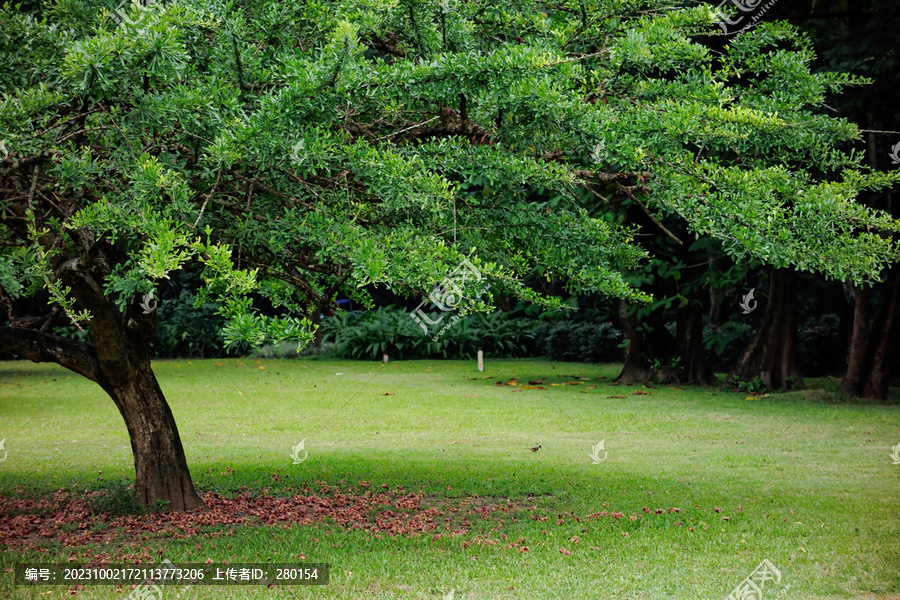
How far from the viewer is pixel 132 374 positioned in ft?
24.0

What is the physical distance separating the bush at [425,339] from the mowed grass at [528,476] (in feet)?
19.6

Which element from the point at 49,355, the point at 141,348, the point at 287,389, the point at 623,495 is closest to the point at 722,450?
the point at 623,495

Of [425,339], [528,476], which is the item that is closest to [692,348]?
[425,339]

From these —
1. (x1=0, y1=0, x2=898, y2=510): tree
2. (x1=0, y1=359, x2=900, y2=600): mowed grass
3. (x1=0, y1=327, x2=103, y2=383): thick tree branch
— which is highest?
(x1=0, y1=0, x2=898, y2=510): tree

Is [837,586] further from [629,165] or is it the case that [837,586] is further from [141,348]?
[141,348]

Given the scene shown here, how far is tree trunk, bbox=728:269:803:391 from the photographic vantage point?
16141mm

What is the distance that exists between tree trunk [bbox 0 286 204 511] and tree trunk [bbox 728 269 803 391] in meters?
12.2

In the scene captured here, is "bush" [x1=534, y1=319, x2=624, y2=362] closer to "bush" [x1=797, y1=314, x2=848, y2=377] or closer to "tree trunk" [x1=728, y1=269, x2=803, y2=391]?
"bush" [x1=797, y1=314, x2=848, y2=377]

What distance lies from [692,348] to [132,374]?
13.0 metres

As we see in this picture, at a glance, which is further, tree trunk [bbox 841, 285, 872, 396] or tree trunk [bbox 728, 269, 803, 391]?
tree trunk [bbox 728, 269, 803, 391]

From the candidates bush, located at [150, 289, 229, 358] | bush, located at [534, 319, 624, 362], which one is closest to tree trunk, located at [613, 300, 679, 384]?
bush, located at [534, 319, 624, 362]

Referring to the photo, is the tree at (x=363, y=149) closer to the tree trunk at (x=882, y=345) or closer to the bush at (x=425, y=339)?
the tree trunk at (x=882, y=345)

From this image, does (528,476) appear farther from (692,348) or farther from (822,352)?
(822,352)

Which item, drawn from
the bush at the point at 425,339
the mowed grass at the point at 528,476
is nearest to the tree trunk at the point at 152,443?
the mowed grass at the point at 528,476
